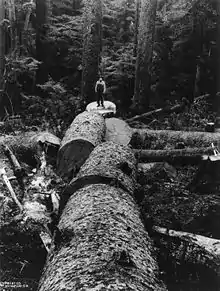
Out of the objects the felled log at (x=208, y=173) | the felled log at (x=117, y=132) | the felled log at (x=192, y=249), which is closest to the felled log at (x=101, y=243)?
the felled log at (x=192, y=249)

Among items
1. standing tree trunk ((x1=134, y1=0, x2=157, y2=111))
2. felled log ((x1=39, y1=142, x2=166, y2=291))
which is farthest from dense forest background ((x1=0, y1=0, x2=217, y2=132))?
felled log ((x1=39, y1=142, x2=166, y2=291))

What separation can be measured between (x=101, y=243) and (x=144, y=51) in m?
10.4

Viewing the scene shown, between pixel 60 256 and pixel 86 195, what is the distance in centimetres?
135

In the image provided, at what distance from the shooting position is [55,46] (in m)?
18.4

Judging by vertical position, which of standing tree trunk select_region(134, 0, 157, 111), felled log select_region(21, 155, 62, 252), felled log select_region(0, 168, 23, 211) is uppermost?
standing tree trunk select_region(134, 0, 157, 111)

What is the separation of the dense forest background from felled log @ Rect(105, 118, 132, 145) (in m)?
1.92

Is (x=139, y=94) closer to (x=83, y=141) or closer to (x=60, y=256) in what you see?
(x=83, y=141)

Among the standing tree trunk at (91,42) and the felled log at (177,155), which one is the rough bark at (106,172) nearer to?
the felled log at (177,155)

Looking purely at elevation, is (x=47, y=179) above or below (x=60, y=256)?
below

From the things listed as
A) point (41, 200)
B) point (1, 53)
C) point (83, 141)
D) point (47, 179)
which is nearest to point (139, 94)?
point (1, 53)

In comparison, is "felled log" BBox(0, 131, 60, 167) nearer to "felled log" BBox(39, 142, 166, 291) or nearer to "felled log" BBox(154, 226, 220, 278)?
"felled log" BBox(39, 142, 166, 291)

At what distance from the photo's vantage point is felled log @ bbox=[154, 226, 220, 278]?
442 centimetres

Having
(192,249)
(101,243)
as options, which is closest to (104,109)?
(192,249)

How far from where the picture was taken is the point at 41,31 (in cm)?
1748
